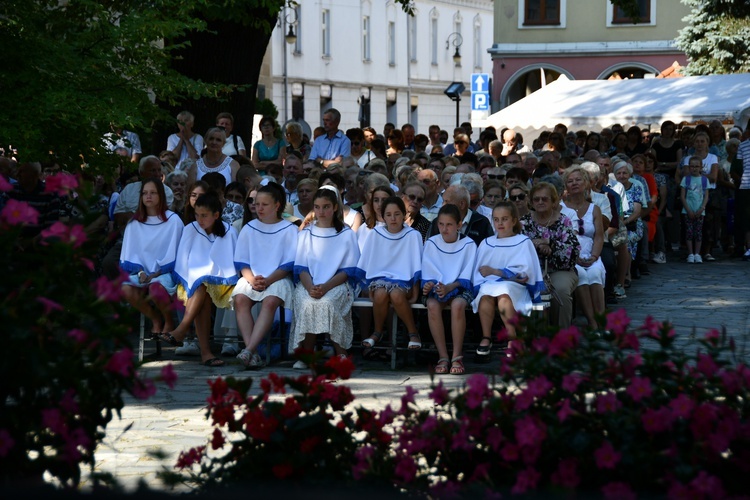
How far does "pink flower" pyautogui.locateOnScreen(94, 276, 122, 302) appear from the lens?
13.2ft

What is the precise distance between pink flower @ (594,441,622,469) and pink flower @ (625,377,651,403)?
299 mm

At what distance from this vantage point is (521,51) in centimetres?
4562

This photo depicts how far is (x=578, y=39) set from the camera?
45.4 m

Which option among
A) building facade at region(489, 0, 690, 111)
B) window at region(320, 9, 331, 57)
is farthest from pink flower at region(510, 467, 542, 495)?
window at region(320, 9, 331, 57)

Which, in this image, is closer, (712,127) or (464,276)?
(464,276)

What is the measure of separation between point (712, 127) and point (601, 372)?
1723cm

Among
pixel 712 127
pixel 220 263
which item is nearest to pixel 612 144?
pixel 712 127

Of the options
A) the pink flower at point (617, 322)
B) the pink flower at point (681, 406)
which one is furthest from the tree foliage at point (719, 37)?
the pink flower at point (681, 406)

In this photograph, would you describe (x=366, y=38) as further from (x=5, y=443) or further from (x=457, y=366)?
(x=5, y=443)

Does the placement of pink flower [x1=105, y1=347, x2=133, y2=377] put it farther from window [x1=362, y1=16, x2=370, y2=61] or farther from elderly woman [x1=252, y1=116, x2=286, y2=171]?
window [x1=362, y1=16, x2=370, y2=61]

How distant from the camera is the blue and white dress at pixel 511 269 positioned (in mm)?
9984

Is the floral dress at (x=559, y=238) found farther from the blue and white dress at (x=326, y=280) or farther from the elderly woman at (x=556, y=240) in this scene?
the blue and white dress at (x=326, y=280)

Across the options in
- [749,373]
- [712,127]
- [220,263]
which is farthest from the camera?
[712,127]

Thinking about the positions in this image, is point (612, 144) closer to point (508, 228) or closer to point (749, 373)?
point (508, 228)
